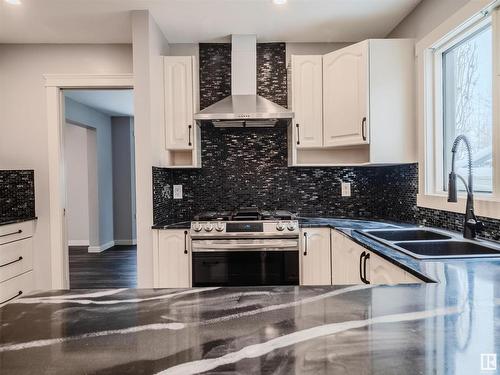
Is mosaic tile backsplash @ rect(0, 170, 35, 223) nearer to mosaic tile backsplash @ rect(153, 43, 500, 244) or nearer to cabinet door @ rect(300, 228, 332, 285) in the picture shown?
mosaic tile backsplash @ rect(153, 43, 500, 244)

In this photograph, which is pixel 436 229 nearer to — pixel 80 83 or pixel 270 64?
pixel 270 64

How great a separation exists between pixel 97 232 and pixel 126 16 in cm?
416

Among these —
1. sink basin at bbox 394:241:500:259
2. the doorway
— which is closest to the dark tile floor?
the doorway

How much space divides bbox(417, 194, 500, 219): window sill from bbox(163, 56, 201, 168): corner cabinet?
194 centimetres

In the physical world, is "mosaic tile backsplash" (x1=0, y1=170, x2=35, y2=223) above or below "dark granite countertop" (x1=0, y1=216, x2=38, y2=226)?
above

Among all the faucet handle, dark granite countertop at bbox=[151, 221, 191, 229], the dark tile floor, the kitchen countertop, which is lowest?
the dark tile floor

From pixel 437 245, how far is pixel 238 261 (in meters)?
1.41

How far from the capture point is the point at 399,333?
0.70 metres

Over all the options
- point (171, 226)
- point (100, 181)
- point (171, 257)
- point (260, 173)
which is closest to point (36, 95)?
point (171, 226)

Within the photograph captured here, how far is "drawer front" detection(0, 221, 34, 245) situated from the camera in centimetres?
288

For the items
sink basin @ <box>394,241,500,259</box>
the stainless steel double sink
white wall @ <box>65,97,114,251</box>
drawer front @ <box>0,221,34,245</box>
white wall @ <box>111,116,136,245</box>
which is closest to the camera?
the stainless steel double sink

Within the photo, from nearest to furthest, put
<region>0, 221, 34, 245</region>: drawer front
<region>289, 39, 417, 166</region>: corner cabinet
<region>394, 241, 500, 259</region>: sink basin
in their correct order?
<region>394, 241, 500, 259</region>: sink basin
<region>289, 39, 417, 166</region>: corner cabinet
<region>0, 221, 34, 245</region>: drawer front

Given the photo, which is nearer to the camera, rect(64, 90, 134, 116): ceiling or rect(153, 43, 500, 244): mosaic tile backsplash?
rect(153, 43, 500, 244): mosaic tile backsplash

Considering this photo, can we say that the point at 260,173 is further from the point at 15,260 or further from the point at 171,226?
the point at 15,260
